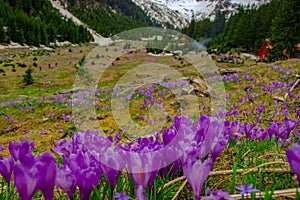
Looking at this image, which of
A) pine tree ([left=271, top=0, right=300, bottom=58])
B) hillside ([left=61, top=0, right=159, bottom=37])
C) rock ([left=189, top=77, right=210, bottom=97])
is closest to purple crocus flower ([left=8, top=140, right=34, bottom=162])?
rock ([left=189, top=77, right=210, bottom=97])

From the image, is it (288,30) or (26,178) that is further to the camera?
(288,30)

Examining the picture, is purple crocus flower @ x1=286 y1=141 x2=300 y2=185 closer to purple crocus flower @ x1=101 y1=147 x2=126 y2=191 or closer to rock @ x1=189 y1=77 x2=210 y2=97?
purple crocus flower @ x1=101 y1=147 x2=126 y2=191

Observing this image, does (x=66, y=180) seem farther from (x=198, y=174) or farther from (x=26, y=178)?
(x=198, y=174)

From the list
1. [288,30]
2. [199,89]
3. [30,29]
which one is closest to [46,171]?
[199,89]

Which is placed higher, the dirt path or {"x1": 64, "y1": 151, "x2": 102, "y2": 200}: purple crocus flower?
the dirt path

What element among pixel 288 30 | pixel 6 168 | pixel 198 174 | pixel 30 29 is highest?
pixel 30 29

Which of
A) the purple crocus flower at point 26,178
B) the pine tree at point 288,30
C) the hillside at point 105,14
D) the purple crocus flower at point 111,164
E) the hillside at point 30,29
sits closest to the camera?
the purple crocus flower at point 26,178

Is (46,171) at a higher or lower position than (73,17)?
lower

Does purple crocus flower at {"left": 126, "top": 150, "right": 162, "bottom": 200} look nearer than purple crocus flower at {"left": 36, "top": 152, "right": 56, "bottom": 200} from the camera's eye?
No

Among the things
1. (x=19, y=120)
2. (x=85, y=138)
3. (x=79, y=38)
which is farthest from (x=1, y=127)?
(x=79, y=38)

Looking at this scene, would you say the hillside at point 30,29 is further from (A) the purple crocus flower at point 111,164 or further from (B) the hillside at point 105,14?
(A) the purple crocus flower at point 111,164

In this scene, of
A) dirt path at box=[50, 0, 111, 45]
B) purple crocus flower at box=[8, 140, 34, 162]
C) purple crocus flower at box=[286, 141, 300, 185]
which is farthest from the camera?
dirt path at box=[50, 0, 111, 45]

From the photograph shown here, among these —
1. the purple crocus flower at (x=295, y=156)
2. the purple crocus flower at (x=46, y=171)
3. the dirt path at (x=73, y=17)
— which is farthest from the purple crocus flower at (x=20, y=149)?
the dirt path at (x=73, y=17)

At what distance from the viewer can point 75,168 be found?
1.12 m
